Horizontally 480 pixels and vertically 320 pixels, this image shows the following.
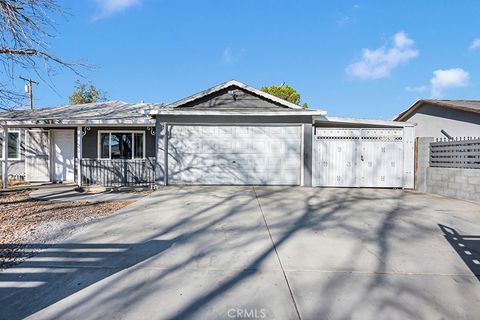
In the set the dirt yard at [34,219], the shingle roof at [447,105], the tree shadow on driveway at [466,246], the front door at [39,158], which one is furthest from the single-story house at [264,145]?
the tree shadow on driveway at [466,246]

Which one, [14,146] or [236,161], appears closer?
[236,161]

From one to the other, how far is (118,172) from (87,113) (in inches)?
126

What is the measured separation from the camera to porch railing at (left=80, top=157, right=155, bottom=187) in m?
11.1

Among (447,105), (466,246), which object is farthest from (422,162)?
(466,246)

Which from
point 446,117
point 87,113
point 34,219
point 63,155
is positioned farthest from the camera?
point 446,117

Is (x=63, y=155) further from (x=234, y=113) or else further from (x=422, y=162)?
(x=422, y=162)

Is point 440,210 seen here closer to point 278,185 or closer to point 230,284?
point 278,185

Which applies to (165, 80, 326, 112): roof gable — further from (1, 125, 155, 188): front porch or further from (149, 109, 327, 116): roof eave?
(1, 125, 155, 188): front porch

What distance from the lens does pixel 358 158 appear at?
33.0ft

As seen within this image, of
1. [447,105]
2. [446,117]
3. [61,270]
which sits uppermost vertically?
[447,105]

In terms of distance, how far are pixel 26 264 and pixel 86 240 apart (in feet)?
3.03

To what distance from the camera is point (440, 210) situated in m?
6.56

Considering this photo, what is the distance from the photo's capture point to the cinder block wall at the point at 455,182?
7465mm

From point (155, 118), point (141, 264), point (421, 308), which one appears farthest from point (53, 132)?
point (421, 308)
